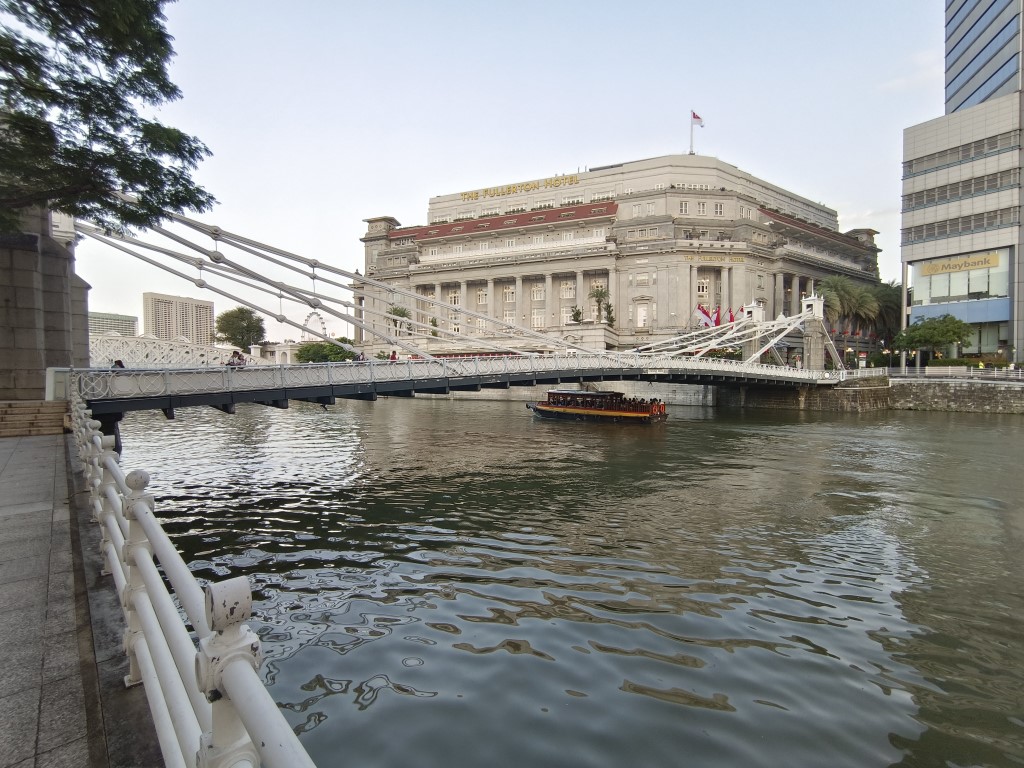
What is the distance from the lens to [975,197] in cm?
5494

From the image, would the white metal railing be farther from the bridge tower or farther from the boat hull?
the bridge tower

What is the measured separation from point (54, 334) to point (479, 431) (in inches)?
879

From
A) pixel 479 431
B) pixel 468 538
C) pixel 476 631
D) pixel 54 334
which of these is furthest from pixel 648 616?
pixel 479 431

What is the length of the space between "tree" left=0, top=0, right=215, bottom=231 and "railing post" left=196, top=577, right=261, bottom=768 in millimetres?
15196

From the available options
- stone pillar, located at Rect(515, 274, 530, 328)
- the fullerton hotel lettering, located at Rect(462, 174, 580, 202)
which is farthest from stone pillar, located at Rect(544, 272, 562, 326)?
the fullerton hotel lettering, located at Rect(462, 174, 580, 202)

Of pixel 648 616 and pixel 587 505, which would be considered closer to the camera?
pixel 648 616

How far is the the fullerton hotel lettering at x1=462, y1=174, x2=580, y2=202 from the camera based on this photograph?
90.3 meters

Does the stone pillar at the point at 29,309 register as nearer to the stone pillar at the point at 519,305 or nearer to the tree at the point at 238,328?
the stone pillar at the point at 519,305

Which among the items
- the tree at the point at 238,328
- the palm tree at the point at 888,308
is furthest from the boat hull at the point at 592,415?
the tree at the point at 238,328

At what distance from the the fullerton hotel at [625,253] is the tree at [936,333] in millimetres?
22141

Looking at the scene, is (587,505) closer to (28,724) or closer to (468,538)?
(468,538)

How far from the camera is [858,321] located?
77438 mm

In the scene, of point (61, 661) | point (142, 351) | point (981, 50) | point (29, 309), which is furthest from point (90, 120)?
A: point (981, 50)

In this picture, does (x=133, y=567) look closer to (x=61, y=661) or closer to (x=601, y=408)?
(x=61, y=661)
